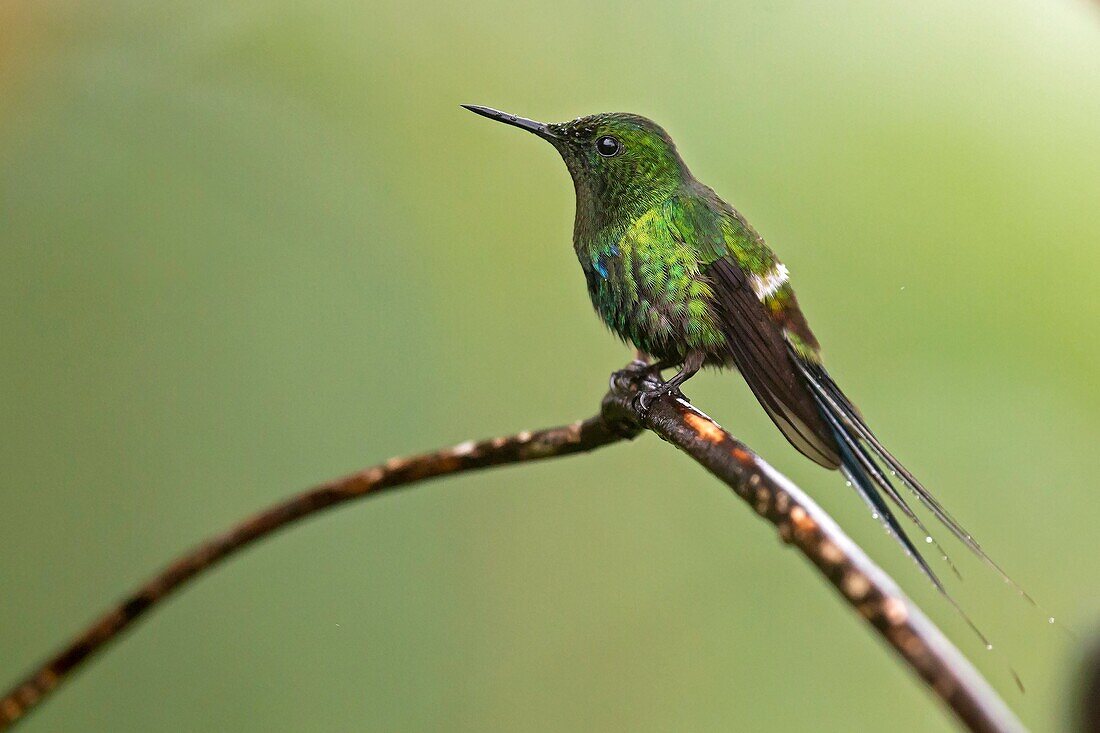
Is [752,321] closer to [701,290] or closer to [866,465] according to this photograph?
[701,290]

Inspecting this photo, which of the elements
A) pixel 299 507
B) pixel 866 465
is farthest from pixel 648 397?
pixel 299 507

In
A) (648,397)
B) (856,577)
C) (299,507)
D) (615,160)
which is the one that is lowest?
(856,577)

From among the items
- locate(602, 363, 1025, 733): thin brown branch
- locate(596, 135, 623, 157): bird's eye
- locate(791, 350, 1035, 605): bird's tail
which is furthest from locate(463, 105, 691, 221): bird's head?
locate(602, 363, 1025, 733): thin brown branch

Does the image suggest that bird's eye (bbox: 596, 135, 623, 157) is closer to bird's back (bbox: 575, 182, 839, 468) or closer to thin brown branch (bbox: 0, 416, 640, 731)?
bird's back (bbox: 575, 182, 839, 468)

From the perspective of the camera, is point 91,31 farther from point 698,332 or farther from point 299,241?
point 698,332

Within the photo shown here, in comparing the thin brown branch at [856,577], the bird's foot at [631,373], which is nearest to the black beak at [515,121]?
the bird's foot at [631,373]

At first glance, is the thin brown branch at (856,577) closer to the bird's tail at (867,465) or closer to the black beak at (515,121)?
the bird's tail at (867,465)
